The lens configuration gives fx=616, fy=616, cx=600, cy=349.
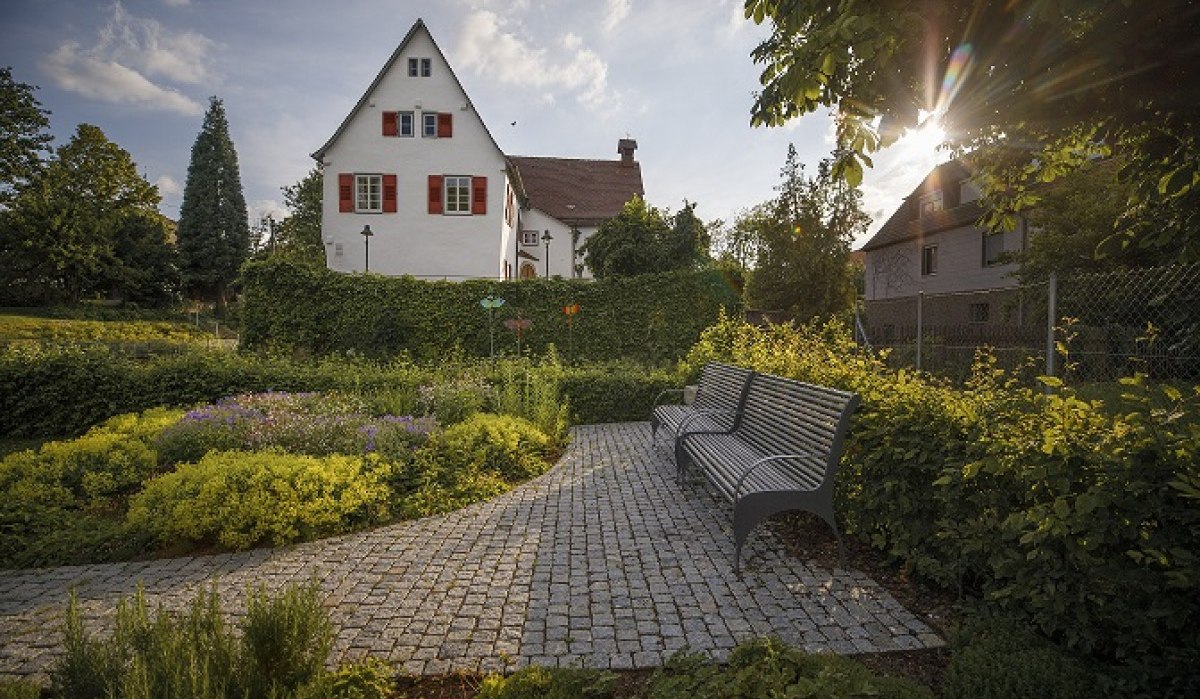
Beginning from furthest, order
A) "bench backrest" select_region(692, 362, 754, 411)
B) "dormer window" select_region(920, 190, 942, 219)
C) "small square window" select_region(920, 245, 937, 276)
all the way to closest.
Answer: "dormer window" select_region(920, 190, 942, 219), "small square window" select_region(920, 245, 937, 276), "bench backrest" select_region(692, 362, 754, 411)

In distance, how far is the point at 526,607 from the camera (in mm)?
3672

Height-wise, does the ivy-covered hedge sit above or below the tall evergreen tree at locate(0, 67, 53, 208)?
→ below

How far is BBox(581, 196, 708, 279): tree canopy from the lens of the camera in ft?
80.0

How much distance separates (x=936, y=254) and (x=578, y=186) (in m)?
21.2

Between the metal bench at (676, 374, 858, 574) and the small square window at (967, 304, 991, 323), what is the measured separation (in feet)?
48.0

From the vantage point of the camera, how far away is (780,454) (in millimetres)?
4992

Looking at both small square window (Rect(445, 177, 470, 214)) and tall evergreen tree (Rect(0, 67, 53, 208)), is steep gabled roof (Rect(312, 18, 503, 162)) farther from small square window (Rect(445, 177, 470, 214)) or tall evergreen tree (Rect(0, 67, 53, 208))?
tall evergreen tree (Rect(0, 67, 53, 208))

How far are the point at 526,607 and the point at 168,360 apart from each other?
9610 millimetres

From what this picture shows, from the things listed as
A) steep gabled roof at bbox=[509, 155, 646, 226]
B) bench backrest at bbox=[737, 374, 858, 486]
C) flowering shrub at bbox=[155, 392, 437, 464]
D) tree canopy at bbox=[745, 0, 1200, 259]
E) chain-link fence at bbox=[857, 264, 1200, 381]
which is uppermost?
steep gabled roof at bbox=[509, 155, 646, 226]

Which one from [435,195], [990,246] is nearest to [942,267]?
[990,246]

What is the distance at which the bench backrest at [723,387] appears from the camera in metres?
6.65

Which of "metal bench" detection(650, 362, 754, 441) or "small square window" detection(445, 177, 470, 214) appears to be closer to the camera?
"metal bench" detection(650, 362, 754, 441)

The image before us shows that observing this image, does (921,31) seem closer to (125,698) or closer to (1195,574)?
(1195,574)

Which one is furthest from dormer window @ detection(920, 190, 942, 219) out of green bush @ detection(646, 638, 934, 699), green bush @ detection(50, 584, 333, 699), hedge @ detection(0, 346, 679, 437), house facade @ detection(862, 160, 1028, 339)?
green bush @ detection(50, 584, 333, 699)
